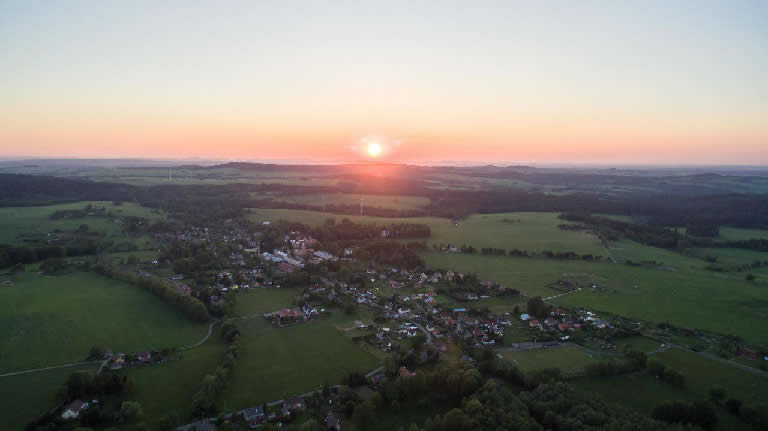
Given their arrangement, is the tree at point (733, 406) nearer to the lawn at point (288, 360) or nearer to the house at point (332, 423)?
the lawn at point (288, 360)

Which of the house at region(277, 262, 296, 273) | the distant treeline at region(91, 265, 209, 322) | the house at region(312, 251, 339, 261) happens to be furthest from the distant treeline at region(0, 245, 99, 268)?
the house at region(312, 251, 339, 261)


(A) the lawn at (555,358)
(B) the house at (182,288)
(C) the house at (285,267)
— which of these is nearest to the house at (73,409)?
(B) the house at (182,288)

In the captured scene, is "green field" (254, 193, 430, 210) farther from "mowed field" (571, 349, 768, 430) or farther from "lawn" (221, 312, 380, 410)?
"mowed field" (571, 349, 768, 430)

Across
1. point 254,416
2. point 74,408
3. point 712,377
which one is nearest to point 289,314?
point 254,416

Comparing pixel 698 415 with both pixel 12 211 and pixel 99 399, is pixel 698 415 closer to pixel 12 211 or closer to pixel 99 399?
pixel 99 399

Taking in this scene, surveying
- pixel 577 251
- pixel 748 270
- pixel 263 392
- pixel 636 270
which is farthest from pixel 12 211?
pixel 748 270
